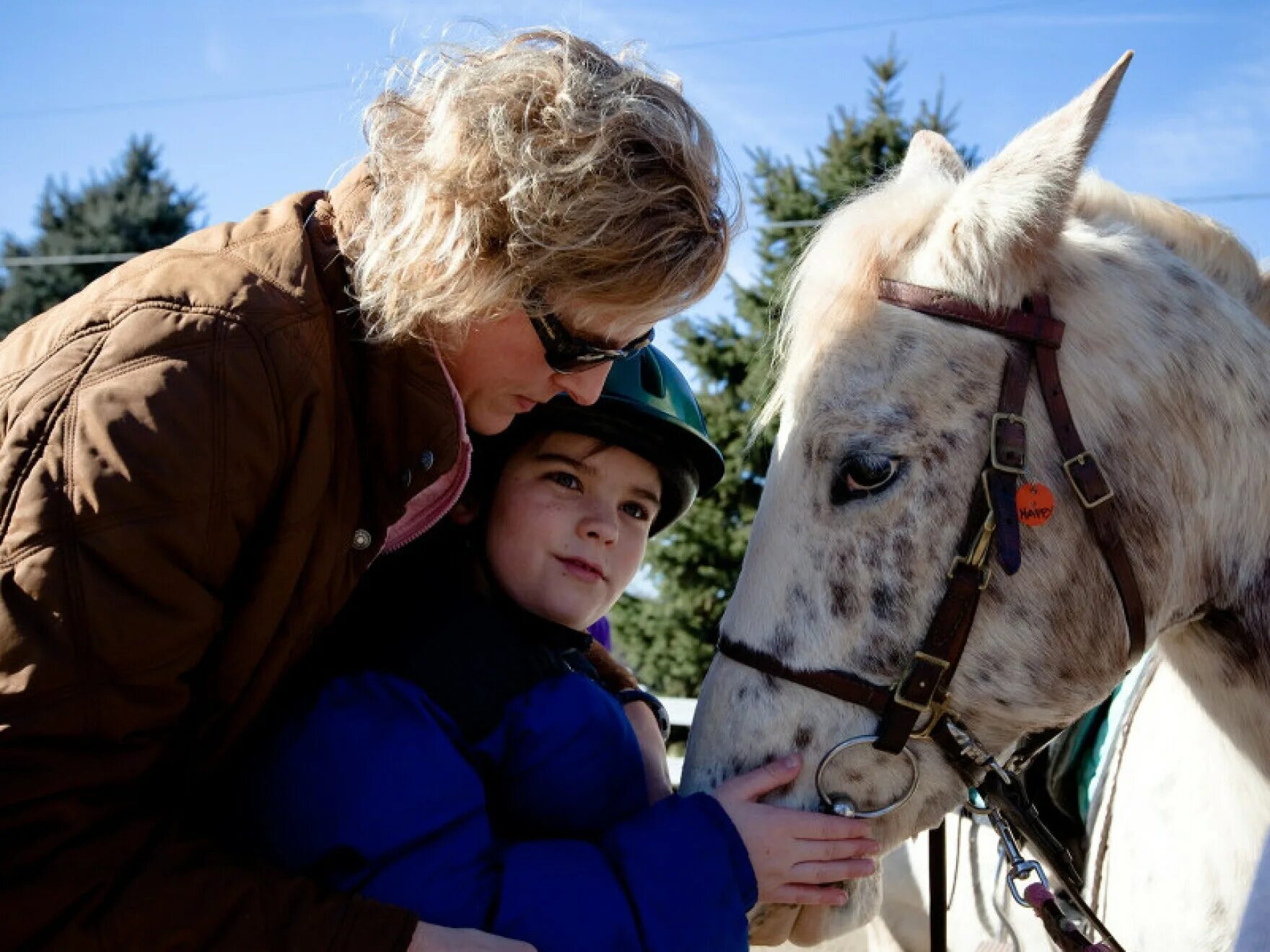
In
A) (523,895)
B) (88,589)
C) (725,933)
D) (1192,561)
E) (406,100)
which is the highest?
(406,100)

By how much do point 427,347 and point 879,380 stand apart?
0.77m

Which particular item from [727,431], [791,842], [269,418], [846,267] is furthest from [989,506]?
[727,431]

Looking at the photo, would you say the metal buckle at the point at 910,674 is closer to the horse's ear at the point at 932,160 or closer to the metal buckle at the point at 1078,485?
the metal buckle at the point at 1078,485

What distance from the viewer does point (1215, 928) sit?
2053mm

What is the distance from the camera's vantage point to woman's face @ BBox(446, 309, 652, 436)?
1822mm

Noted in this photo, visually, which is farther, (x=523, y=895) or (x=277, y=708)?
(x=277, y=708)

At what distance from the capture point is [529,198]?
163 cm

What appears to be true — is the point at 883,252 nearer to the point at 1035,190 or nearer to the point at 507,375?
the point at 1035,190

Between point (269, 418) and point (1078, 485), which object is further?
point (1078, 485)

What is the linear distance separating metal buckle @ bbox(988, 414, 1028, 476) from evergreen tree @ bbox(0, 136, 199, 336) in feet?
68.6

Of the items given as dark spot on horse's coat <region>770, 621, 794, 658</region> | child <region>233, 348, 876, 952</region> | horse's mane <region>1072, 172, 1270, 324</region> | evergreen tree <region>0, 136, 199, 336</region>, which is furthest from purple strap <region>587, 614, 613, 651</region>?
evergreen tree <region>0, 136, 199, 336</region>

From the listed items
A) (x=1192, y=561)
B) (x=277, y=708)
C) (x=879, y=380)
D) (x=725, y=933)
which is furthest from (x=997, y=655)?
(x=277, y=708)

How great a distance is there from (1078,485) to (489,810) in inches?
44.5

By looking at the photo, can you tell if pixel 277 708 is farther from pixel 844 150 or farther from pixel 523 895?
pixel 844 150
